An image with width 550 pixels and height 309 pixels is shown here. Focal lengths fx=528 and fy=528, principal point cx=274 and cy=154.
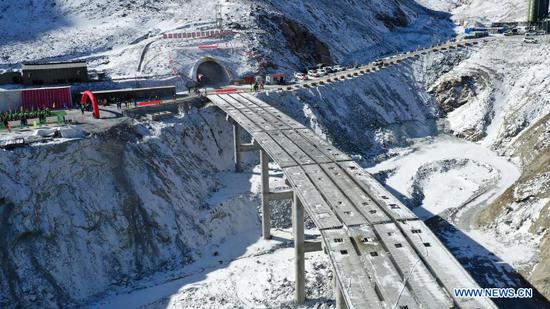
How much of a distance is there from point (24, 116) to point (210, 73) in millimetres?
26106

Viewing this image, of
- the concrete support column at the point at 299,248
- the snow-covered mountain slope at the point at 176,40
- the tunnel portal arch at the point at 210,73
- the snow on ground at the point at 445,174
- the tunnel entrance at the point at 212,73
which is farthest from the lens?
the snow-covered mountain slope at the point at 176,40

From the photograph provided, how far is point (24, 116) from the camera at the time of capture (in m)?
44.9

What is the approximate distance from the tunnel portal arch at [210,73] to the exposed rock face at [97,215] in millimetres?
18926

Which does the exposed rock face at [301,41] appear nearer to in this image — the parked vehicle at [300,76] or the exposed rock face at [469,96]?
the parked vehicle at [300,76]

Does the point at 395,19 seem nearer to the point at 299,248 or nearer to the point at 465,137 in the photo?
the point at 465,137

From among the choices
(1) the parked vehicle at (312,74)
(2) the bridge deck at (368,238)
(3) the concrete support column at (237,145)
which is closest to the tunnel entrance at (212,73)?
(1) the parked vehicle at (312,74)

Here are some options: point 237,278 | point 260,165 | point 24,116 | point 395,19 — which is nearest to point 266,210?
point 260,165

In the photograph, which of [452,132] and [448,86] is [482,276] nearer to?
[452,132]

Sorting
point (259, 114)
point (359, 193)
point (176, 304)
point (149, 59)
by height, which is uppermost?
point (149, 59)

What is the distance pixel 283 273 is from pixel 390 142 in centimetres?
2657

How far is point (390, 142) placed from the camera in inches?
2228

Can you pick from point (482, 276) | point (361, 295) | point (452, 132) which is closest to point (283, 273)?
point (482, 276)

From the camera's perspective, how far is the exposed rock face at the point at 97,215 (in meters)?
33.3

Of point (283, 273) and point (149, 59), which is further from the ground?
point (149, 59)
